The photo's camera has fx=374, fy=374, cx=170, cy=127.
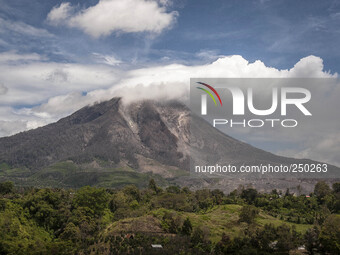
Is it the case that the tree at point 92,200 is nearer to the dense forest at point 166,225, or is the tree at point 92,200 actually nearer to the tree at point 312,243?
the dense forest at point 166,225

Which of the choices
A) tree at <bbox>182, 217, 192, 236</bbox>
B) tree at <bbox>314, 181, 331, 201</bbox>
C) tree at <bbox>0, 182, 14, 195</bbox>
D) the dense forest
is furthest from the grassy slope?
tree at <bbox>0, 182, 14, 195</bbox>

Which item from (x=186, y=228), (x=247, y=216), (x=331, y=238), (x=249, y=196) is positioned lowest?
(x=186, y=228)

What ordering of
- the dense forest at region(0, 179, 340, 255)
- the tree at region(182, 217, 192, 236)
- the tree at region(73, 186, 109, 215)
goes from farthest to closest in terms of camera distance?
the tree at region(73, 186, 109, 215) < the tree at region(182, 217, 192, 236) < the dense forest at region(0, 179, 340, 255)

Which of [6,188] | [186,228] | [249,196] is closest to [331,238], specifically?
[186,228]

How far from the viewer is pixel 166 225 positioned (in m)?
63.1

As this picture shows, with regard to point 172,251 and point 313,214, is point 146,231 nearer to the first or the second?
point 172,251

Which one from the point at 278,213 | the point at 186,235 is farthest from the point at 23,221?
the point at 278,213

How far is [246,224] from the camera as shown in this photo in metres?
67.7

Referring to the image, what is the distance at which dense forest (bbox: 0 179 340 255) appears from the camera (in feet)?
168

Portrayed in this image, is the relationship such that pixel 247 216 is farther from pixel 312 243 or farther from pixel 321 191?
pixel 321 191

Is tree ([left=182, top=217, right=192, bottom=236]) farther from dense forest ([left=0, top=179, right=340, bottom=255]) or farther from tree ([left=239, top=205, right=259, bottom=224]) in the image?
tree ([left=239, top=205, right=259, bottom=224])

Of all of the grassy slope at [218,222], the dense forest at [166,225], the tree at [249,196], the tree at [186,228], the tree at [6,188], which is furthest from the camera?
the tree at [6,188]

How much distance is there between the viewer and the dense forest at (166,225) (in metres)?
51.2

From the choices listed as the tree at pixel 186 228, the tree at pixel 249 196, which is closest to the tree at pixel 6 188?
the tree at pixel 186 228
